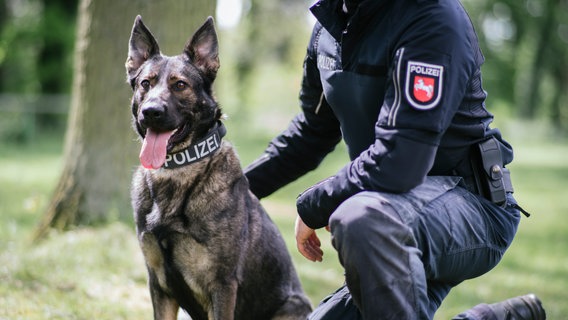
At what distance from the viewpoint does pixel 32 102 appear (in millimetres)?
21484

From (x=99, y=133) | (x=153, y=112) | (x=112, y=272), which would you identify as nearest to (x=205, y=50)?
(x=153, y=112)

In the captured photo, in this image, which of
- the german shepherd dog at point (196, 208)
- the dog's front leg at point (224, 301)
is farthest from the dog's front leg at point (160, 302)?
the dog's front leg at point (224, 301)

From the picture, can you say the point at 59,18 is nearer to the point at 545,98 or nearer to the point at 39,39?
the point at 39,39

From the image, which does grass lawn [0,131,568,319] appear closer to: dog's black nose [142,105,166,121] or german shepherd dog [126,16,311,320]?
german shepherd dog [126,16,311,320]

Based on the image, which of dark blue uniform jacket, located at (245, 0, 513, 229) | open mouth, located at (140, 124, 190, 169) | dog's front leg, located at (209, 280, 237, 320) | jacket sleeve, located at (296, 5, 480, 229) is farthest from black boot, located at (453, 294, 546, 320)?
open mouth, located at (140, 124, 190, 169)

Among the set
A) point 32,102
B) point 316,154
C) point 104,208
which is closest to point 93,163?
point 104,208

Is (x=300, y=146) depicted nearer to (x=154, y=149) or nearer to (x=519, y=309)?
(x=154, y=149)

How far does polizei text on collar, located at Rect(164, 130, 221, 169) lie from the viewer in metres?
3.28

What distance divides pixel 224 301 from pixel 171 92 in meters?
1.02

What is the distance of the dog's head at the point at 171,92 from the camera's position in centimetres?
311

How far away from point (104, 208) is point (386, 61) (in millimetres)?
3911

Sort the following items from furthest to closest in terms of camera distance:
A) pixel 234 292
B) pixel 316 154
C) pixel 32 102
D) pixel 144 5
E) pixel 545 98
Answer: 1. pixel 545 98
2. pixel 32 102
3. pixel 144 5
4. pixel 316 154
5. pixel 234 292

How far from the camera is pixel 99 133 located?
6.00 metres

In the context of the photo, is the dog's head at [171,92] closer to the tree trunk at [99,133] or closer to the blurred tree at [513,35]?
the tree trunk at [99,133]
